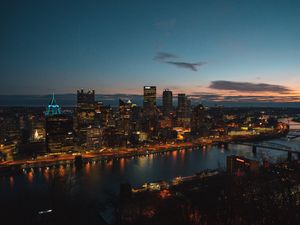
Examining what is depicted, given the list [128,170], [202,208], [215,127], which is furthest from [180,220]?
[215,127]

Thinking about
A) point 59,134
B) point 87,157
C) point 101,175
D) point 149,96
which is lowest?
point 87,157

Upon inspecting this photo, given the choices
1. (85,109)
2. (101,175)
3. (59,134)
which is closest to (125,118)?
(85,109)

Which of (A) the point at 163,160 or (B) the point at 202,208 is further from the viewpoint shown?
(A) the point at 163,160

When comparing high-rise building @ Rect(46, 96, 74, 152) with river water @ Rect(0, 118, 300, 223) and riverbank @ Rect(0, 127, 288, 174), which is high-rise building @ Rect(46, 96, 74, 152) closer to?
riverbank @ Rect(0, 127, 288, 174)

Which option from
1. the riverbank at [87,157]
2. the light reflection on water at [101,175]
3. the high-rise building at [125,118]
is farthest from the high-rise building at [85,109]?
the light reflection on water at [101,175]

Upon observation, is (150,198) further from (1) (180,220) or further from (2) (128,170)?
(2) (128,170)

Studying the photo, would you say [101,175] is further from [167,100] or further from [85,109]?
[167,100]

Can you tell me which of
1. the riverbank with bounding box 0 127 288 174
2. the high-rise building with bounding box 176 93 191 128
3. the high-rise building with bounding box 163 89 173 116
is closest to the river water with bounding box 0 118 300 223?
the riverbank with bounding box 0 127 288 174
